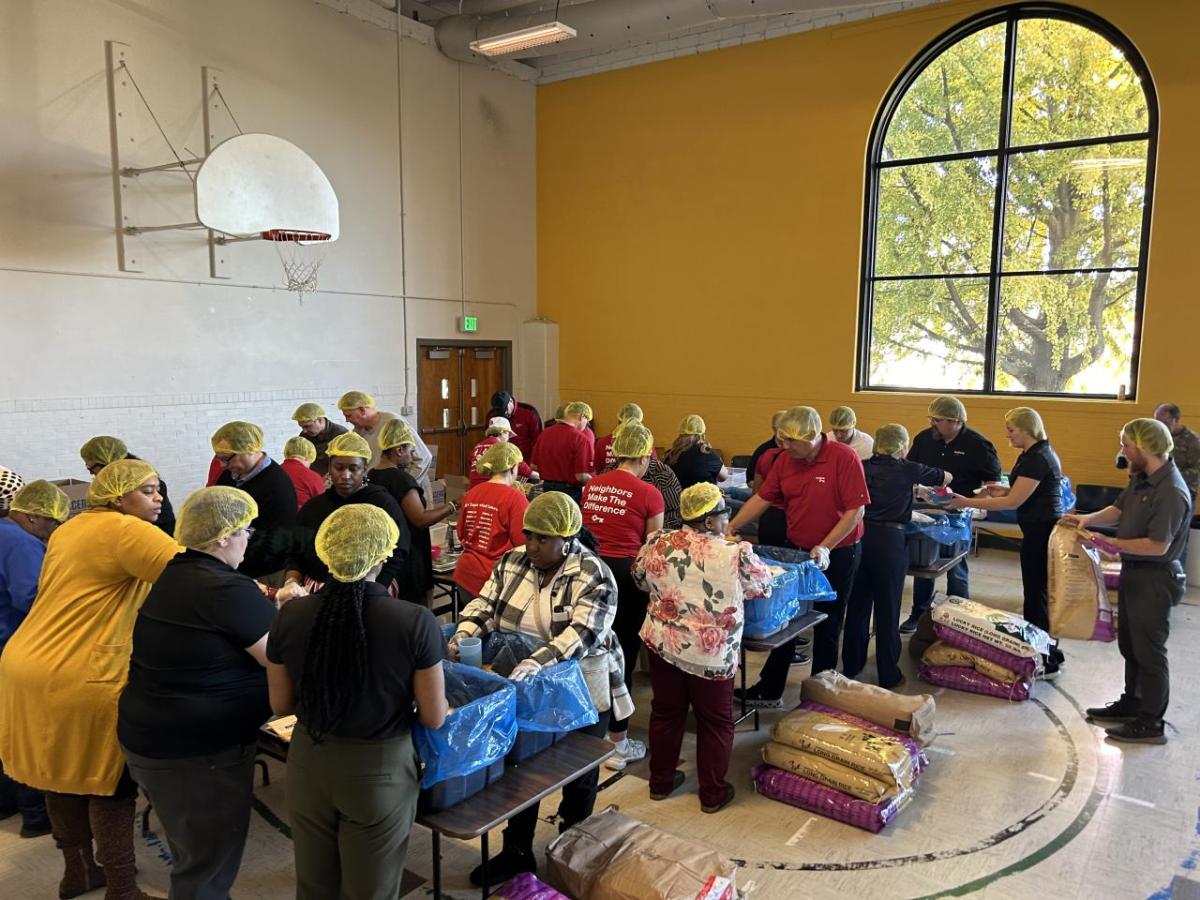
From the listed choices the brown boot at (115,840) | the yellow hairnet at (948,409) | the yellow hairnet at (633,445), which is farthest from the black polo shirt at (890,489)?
the brown boot at (115,840)

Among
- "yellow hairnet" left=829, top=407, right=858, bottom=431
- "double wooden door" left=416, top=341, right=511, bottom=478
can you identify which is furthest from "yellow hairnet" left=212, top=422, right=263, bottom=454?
"double wooden door" left=416, top=341, right=511, bottom=478

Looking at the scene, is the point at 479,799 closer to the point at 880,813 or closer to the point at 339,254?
the point at 880,813

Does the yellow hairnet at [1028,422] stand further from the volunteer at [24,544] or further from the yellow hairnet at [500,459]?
the volunteer at [24,544]

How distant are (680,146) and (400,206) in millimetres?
3518

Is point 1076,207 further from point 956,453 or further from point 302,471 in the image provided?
point 302,471

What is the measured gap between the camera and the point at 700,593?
3363 millimetres

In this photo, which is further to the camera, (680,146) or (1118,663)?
(680,146)

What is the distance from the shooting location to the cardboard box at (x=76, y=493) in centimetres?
570

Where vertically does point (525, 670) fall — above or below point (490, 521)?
below

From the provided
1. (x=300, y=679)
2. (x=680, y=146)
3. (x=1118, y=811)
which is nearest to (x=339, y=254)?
(x=680, y=146)

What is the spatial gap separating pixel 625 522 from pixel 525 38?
5.76 meters

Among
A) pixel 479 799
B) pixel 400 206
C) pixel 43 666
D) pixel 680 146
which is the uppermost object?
pixel 680 146

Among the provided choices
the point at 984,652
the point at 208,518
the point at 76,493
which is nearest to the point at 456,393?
the point at 76,493

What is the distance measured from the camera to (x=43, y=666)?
2.66 metres
